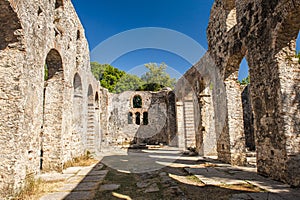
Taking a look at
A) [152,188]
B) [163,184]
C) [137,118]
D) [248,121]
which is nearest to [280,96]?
[163,184]

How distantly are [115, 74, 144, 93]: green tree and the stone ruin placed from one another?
2164 cm

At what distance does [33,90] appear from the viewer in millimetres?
4699

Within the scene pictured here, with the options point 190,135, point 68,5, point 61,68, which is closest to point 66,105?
point 61,68

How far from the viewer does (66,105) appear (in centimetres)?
688

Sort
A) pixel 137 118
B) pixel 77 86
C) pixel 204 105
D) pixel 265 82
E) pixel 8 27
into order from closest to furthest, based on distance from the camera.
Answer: pixel 8 27
pixel 265 82
pixel 77 86
pixel 204 105
pixel 137 118

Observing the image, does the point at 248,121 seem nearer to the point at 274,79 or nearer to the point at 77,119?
the point at 274,79

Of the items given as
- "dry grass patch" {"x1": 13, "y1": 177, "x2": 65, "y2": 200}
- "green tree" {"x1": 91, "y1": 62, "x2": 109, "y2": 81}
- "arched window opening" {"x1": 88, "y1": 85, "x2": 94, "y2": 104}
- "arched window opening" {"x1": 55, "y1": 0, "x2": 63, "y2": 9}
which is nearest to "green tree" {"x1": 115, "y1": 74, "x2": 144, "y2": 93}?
"green tree" {"x1": 91, "y1": 62, "x2": 109, "y2": 81}

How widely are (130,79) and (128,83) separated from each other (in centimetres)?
134

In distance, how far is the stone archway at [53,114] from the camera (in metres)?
6.13

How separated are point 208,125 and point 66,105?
21.1 ft

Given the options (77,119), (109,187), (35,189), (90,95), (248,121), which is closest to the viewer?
(35,189)

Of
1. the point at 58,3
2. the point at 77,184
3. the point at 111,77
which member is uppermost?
the point at 111,77

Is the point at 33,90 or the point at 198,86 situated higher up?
the point at 198,86

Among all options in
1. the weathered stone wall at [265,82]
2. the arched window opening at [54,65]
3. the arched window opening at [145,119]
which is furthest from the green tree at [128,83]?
the weathered stone wall at [265,82]
